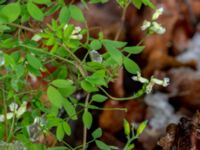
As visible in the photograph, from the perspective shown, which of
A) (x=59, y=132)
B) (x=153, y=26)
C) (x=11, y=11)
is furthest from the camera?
(x=153, y=26)

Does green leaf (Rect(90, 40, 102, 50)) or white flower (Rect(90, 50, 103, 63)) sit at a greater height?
green leaf (Rect(90, 40, 102, 50))

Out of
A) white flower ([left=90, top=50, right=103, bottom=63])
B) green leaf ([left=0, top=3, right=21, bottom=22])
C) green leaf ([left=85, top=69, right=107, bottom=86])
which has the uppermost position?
green leaf ([left=0, top=3, right=21, bottom=22])

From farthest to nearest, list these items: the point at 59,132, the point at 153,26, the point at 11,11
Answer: the point at 153,26 < the point at 59,132 < the point at 11,11

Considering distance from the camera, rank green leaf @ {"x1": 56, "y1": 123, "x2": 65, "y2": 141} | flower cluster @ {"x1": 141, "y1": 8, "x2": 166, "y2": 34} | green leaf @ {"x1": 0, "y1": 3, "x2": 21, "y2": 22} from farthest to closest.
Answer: flower cluster @ {"x1": 141, "y1": 8, "x2": 166, "y2": 34} → green leaf @ {"x1": 56, "y1": 123, "x2": 65, "y2": 141} → green leaf @ {"x1": 0, "y1": 3, "x2": 21, "y2": 22}

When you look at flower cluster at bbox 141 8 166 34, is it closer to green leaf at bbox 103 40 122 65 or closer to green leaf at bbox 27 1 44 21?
green leaf at bbox 103 40 122 65

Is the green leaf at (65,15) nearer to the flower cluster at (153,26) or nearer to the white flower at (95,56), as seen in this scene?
the white flower at (95,56)

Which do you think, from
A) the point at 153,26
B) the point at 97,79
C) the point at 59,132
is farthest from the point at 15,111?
the point at 153,26

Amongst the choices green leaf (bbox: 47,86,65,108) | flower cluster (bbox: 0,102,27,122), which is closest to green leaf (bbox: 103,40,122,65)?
green leaf (bbox: 47,86,65,108)

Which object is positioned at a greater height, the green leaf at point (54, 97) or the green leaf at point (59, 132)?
the green leaf at point (54, 97)

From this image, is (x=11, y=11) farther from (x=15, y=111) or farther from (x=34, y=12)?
(x=15, y=111)

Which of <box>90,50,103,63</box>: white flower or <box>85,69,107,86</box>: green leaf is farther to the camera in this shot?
<box>90,50,103,63</box>: white flower

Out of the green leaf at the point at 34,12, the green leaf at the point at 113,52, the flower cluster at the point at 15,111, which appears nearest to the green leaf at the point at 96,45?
the green leaf at the point at 113,52

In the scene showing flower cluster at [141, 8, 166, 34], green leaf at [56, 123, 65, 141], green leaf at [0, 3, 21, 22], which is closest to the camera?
green leaf at [0, 3, 21, 22]
